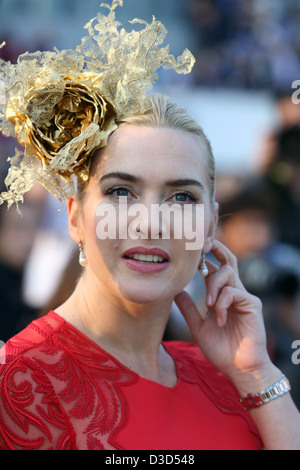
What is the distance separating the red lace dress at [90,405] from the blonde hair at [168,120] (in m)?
0.61

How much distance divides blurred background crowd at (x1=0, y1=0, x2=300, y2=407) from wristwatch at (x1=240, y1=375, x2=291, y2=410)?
81 cm

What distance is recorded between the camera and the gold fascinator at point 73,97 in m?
2.21

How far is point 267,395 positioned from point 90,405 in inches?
32.0

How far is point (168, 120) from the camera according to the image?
236 cm

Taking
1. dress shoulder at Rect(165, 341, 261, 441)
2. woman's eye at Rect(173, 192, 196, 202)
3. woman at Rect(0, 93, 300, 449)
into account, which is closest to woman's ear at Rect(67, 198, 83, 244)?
woman at Rect(0, 93, 300, 449)

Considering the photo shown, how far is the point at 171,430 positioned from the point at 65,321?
1.82 feet

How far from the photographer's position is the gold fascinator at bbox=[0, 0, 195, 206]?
221 cm

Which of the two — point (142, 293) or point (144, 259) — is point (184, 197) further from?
point (142, 293)

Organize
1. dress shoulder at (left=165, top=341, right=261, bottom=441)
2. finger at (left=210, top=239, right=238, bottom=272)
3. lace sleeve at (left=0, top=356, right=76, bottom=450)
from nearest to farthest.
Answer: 1. lace sleeve at (left=0, top=356, right=76, bottom=450)
2. dress shoulder at (left=165, top=341, right=261, bottom=441)
3. finger at (left=210, top=239, right=238, bottom=272)

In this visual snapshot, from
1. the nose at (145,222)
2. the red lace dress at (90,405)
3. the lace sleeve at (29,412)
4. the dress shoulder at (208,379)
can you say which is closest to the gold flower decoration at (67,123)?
the nose at (145,222)

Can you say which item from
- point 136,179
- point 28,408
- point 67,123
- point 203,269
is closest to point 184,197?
point 136,179

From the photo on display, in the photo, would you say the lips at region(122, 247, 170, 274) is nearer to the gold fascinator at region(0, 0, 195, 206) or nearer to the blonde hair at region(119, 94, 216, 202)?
the gold fascinator at region(0, 0, 195, 206)

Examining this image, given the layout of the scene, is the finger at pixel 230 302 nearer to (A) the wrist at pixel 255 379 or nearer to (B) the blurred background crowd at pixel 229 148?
(A) the wrist at pixel 255 379

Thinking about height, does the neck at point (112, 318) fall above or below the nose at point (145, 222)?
below
